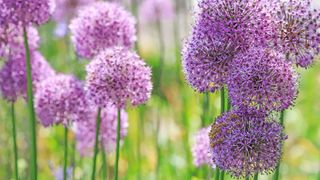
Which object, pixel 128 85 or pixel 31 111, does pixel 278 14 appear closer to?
pixel 128 85

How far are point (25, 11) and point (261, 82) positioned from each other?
134 centimetres

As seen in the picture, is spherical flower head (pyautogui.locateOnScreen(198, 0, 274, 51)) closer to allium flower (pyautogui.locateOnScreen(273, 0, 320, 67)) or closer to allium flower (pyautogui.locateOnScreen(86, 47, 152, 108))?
allium flower (pyautogui.locateOnScreen(273, 0, 320, 67))

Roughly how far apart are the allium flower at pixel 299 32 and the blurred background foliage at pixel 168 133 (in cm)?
207

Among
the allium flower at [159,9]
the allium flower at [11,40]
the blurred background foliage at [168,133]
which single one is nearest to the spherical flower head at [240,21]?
the allium flower at [11,40]

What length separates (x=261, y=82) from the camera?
257cm

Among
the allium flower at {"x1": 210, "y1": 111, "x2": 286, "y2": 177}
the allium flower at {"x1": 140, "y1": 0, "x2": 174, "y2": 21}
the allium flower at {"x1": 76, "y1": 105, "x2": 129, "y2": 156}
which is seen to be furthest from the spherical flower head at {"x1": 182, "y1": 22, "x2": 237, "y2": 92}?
the allium flower at {"x1": 140, "y1": 0, "x2": 174, "y2": 21}

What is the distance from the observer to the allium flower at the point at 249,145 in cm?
257

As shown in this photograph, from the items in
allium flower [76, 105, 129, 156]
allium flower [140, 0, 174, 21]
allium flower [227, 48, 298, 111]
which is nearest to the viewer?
allium flower [227, 48, 298, 111]

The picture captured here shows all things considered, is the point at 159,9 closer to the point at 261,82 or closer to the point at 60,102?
the point at 60,102

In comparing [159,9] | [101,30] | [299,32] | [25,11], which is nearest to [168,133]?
[159,9]

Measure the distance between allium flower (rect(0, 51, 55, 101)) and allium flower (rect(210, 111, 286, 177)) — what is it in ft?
5.36

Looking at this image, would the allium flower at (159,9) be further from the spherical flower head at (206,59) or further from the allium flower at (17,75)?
the spherical flower head at (206,59)

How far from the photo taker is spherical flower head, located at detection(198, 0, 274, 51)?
8.69ft

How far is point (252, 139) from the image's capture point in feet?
8.43
